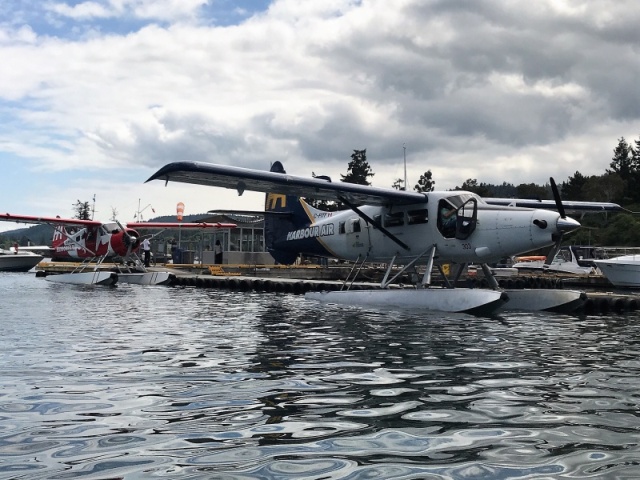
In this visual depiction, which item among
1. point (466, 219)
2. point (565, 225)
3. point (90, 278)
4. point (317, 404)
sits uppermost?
point (466, 219)

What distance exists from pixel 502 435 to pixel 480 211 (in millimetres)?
10964

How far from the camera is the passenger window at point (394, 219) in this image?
16.4 metres

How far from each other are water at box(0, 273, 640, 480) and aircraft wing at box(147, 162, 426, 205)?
411 cm

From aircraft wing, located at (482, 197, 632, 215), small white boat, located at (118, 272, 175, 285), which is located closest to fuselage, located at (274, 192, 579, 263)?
aircraft wing, located at (482, 197, 632, 215)

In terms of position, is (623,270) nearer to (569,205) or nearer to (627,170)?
(569,205)

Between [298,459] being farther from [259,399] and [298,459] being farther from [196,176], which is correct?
[196,176]

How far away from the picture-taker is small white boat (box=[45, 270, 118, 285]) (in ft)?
81.9

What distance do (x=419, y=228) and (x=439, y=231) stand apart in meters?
0.67

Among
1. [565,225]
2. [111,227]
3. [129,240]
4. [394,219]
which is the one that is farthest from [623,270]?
[111,227]

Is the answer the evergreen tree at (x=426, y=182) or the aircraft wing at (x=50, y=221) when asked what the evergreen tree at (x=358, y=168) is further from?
the aircraft wing at (x=50, y=221)

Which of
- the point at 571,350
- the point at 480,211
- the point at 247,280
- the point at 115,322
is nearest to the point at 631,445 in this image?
the point at 571,350

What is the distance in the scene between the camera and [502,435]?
13.7 feet

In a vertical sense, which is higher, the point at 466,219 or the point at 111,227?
the point at 111,227

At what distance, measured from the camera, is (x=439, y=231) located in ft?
50.6
